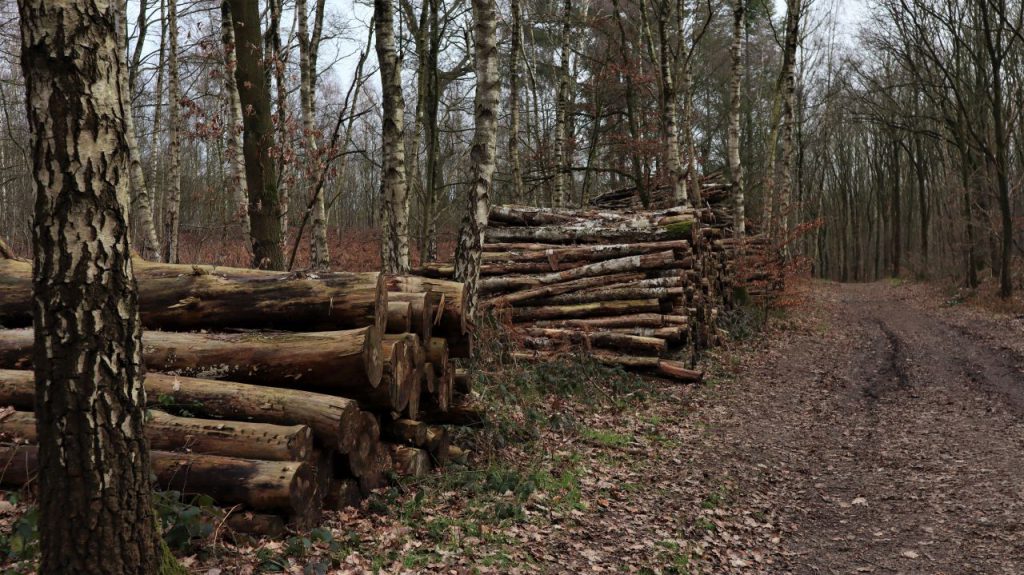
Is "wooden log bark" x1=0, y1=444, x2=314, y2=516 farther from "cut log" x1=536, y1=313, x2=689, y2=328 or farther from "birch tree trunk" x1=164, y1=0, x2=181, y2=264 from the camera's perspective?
"birch tree trunk" x1=164, y1=0, x2=181, y2=264

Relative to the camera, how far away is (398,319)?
20.1ft

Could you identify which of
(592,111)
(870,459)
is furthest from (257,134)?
(592,111)

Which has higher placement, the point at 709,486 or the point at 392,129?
the point at 392,129

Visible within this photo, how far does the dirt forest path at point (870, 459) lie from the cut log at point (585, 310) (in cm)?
198

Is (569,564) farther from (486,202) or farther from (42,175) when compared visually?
(486,202)

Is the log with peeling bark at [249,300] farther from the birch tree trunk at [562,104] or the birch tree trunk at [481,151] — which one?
the birch tree trunk at [562,104]

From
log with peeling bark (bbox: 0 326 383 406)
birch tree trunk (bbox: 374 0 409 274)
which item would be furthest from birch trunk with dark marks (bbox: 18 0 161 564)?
birch tree trunk (bbox: 374 0 409 274)

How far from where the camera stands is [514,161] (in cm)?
1927

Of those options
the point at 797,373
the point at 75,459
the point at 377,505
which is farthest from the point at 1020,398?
the point at 75,459

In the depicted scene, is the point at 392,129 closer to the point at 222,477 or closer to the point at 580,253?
the point at 580,253

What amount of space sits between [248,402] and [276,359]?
0.43 meters

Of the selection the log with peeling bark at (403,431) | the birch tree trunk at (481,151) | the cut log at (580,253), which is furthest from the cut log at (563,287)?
the log with peeling bark at (403,431)

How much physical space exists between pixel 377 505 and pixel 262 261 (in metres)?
5.10

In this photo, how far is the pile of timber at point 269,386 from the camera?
4.49 metres
